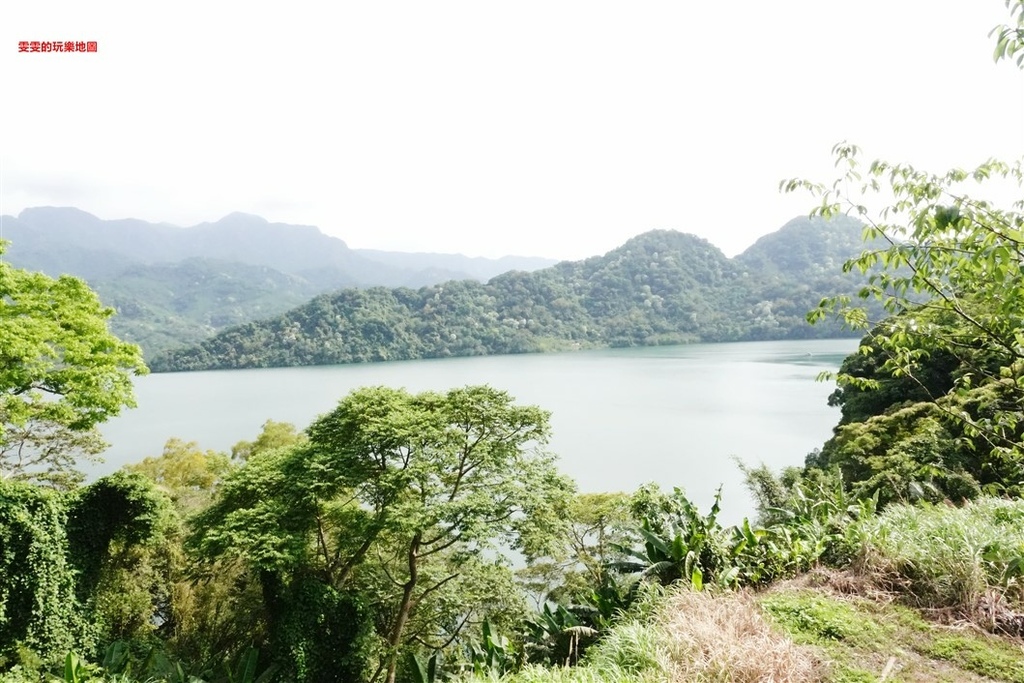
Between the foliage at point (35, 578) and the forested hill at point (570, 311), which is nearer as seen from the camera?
the foliage at point (35, 578)

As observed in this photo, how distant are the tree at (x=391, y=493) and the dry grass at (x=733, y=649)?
6.15 m

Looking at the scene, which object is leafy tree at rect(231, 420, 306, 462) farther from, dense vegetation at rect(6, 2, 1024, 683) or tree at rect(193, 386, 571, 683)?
tree at rect(193, 386, 571, 683)

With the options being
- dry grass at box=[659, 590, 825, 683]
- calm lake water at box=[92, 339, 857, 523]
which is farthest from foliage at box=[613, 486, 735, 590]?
calm lake water at box=[92, 339, 857, 523]

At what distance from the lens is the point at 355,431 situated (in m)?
11.9

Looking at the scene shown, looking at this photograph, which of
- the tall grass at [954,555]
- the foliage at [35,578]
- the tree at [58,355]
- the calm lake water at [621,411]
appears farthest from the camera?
the calm lake water at [621,411]

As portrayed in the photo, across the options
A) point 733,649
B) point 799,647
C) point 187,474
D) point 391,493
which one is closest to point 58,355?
point 391,493

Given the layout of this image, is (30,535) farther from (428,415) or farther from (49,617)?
(428,415)

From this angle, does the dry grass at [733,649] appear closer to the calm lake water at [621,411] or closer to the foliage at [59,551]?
the foliage at [59,551]

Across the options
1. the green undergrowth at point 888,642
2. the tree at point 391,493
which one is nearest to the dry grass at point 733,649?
the green undergrowth at point 888,642

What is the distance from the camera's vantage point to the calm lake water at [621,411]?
30.1 meters

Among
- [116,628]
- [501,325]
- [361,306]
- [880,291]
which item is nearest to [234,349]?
[361,306]

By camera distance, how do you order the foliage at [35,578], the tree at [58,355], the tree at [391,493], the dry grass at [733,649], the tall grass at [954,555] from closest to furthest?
the dry grass at [733,649] < the tall grass at [954,555] < the foliage at [35,578] < the tree at [58,355] < the tree at [391,493]

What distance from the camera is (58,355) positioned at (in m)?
9.95

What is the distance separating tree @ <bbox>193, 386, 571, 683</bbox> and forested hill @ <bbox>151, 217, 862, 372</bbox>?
351ft
